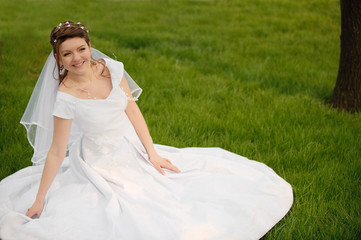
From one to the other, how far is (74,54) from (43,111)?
68 centimetres

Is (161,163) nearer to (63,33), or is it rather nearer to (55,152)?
(55,152)

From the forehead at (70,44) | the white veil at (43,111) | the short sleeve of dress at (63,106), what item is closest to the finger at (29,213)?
the white veil at (43,111)

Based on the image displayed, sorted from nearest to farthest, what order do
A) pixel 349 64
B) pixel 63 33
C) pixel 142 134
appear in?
pixel 63 33 < pixel 142 134 < pixel 349 64

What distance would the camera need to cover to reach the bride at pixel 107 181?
2742 mm

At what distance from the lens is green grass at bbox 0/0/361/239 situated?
3.68 metres

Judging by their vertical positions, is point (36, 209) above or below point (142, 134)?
below

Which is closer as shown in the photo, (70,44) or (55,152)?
(70,44)

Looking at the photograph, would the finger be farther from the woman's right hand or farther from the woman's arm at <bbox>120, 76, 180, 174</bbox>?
the woman's arm at <bbox>120, 76, 180, 174</bbox>

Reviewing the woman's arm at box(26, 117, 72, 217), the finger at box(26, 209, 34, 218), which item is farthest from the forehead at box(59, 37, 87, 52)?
the finger at box(26, 209, 34, 218)

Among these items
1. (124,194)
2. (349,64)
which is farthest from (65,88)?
(349,64)

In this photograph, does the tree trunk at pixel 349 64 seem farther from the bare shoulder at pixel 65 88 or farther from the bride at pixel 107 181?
the bare shoulder at pixel 65 88

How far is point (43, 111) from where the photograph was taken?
3.16 meters

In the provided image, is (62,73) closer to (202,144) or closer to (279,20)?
(202,144)

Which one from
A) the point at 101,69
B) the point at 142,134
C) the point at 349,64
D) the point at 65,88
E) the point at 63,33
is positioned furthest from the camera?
the point at 349,64
